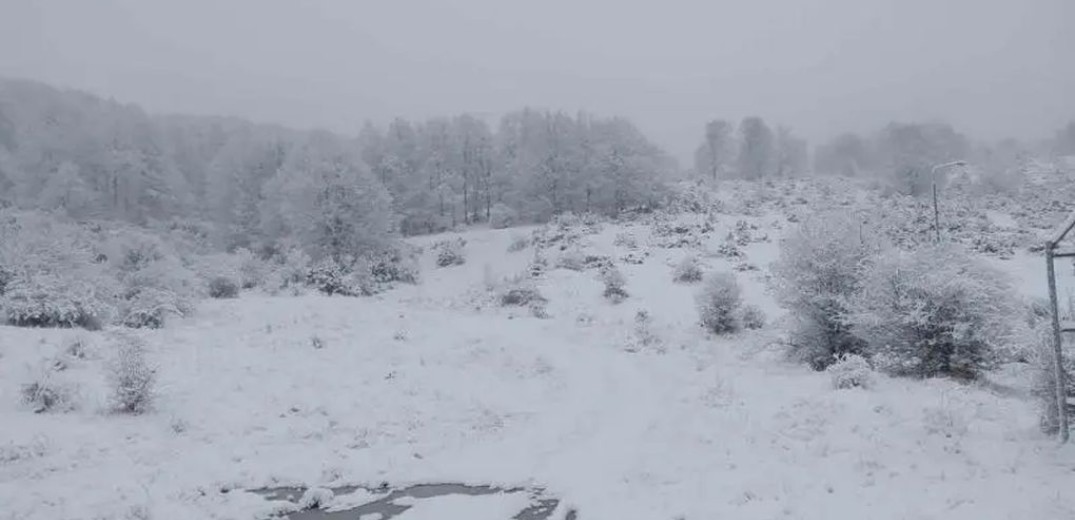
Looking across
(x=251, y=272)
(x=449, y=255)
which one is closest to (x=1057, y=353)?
(x=251, y=272)

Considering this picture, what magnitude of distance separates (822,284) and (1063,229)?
7268 mm

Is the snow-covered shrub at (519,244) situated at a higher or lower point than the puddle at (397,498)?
higher

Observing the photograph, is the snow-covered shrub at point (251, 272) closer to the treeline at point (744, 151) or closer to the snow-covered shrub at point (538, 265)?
the snow-covered shrub at point (538, 265)

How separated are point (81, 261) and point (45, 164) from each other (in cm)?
4853

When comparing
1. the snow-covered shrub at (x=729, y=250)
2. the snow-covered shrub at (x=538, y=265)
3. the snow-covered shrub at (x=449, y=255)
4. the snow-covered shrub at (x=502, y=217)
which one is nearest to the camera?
the snow-covered shrub at (x=538, y=265)

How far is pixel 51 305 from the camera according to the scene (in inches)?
637

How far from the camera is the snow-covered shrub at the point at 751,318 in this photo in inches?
773

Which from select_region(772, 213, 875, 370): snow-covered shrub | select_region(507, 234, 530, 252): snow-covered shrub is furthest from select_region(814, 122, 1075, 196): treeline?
select_region(772, 213, 875, 370): snow-covered shrub

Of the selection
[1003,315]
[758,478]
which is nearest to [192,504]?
[758,478]

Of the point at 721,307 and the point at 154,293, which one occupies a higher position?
the point at 154,293

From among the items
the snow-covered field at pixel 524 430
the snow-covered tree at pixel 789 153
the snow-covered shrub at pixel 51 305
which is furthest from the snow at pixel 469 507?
the snow-covered tree at pixel 789 153

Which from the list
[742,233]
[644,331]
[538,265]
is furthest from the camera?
[742,233]

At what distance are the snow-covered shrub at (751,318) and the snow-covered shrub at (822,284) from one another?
146 inches

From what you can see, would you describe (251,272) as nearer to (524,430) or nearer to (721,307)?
(721,307)
